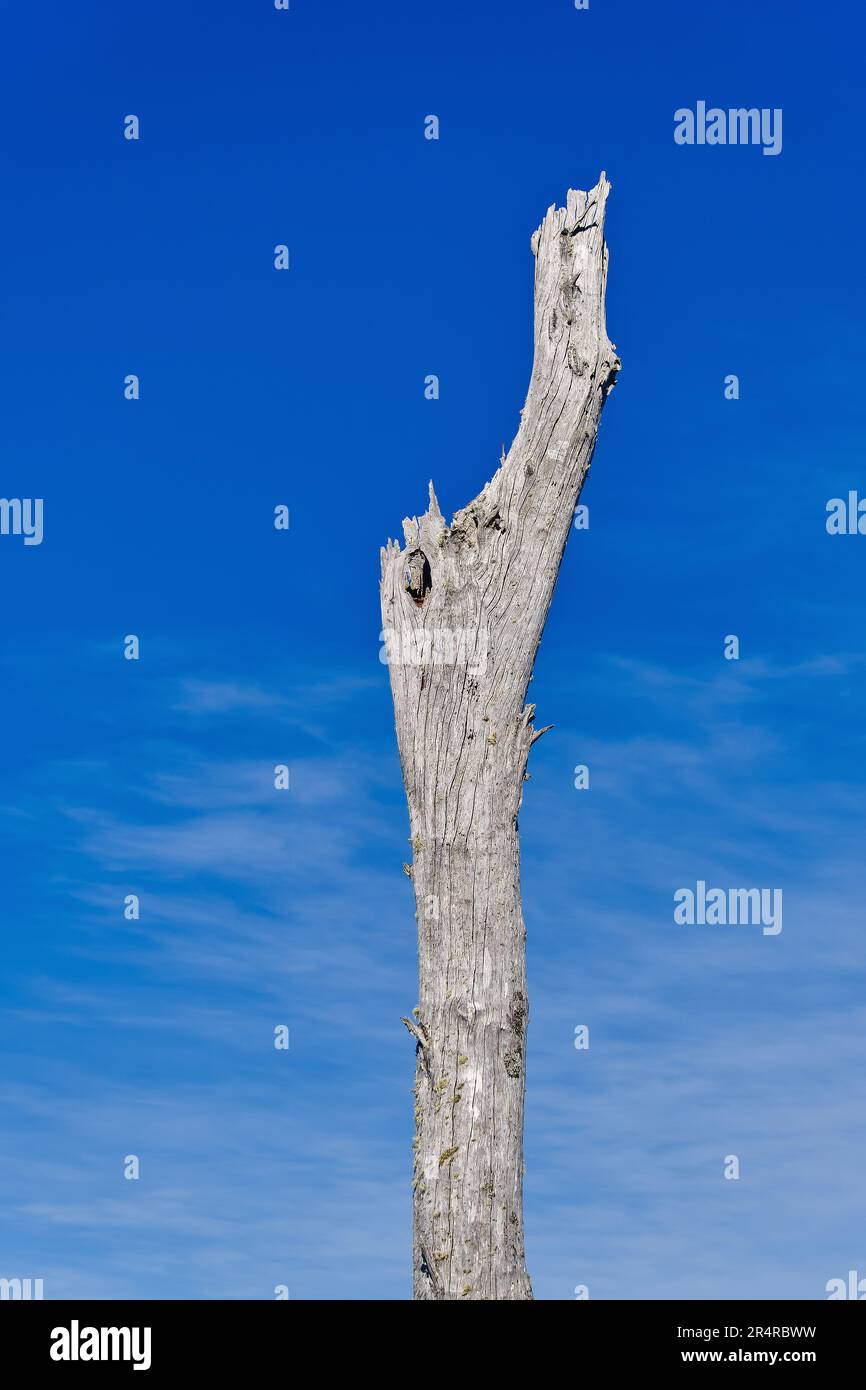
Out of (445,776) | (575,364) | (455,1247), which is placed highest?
(575,364)

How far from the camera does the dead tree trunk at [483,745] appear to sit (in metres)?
11.6

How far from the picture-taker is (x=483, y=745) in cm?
1241

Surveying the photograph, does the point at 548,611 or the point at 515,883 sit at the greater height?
the point at 548,611

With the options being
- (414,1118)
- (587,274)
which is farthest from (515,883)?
(587,274)

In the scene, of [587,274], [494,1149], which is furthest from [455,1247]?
[587,274]

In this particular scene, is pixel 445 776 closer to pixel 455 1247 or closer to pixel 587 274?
pixel 455 1247

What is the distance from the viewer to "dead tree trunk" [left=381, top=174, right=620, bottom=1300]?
11.6m

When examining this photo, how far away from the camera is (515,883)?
482 inches

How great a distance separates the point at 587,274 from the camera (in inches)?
528
